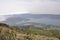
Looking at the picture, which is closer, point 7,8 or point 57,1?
point 57,1

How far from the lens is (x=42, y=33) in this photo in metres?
1.45

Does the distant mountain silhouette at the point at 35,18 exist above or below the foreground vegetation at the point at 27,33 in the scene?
above

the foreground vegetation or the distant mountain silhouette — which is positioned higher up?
the distant mountain silhouette

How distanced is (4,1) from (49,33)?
2.06 ft

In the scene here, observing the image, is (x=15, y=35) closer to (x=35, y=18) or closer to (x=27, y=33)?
(x=27, y=33)

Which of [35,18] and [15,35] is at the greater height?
[35,18]

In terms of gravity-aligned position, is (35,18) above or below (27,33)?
above

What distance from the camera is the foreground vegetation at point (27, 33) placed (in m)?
1.43

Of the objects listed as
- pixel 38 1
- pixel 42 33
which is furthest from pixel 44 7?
pixel 42 33

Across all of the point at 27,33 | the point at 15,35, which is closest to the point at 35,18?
the point at 27,33

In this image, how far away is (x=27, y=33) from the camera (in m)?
1.49

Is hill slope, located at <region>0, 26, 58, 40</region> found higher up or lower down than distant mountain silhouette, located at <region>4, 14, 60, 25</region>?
lower down

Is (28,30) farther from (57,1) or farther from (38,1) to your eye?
(57,1)

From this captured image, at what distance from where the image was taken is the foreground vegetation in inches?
56.2
